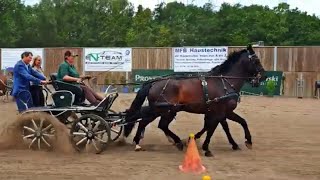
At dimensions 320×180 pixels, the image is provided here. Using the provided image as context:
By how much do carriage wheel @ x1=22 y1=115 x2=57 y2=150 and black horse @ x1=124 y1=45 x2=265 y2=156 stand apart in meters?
1.44

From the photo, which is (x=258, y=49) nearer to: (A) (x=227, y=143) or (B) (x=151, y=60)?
(B) (x=151, y=60)

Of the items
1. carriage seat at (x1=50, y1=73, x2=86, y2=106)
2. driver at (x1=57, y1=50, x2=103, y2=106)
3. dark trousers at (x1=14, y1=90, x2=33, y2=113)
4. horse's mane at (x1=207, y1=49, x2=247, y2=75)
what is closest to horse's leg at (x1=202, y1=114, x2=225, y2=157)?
horse's mane at (x1=207, y1=49, x2=247, y2=75)

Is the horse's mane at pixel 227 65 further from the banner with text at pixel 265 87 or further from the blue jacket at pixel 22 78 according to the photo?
the banner with text at pixel 265 87

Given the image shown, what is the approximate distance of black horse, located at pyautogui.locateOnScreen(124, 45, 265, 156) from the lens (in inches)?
366

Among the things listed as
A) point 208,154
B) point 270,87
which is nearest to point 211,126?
point 208,154

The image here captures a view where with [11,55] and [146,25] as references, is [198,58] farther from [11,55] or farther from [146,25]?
[146,25]

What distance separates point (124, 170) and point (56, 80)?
2577 millimetres

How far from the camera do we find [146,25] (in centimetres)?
6006

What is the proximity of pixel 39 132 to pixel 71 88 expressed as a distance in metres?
1.00

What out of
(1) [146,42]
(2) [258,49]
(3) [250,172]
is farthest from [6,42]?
(3) [250,172]

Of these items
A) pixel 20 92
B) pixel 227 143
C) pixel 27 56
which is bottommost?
pixel 227 143

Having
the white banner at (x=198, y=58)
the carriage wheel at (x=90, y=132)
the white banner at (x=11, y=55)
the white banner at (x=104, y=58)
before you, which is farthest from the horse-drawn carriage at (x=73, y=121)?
the white banner at (x=11, y=55)

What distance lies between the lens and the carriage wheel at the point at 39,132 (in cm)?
913

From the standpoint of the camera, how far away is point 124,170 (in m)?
7.71
